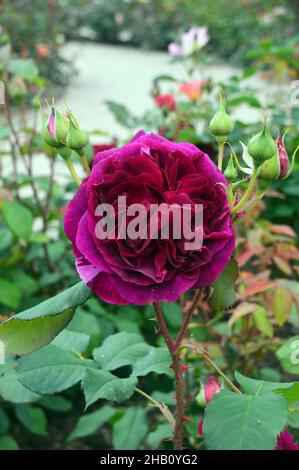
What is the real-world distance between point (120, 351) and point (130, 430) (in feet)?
1.07

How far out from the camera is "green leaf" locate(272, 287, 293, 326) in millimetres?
1043

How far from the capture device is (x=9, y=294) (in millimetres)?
1286

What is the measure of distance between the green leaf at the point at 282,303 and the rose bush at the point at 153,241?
0.51 metres

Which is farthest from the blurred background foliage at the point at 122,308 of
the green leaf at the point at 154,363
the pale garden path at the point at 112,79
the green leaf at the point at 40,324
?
the pale garden path at the point at 112,79

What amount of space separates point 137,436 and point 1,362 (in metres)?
0.30

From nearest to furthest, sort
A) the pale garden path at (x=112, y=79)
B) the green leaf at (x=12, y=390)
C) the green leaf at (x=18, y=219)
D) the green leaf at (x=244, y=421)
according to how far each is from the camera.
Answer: the green leaf at (x=244, y=421)
the green leaf at (x=12, y=390)
the green leaf at (x=18, y=219)
the pale garden path at (x=112, y=79)

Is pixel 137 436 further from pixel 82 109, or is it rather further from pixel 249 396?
pixel 82 109

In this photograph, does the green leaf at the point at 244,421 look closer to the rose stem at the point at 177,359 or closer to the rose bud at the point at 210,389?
the rose stem at the point at 177,359

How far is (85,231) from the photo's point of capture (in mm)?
562

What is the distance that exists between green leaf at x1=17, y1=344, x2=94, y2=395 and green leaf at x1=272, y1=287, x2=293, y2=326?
0.39m

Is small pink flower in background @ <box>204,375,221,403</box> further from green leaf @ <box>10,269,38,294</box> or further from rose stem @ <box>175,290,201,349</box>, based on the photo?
green leaf @ <box>10,269,38,294</box>

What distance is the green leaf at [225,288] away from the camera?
1.99 feet

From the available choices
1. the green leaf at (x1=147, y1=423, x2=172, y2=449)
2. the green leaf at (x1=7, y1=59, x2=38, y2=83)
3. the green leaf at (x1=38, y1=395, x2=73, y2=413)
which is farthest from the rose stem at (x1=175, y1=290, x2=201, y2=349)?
the green leaf at (x1=7, y1=59, x2=38, y2=83)

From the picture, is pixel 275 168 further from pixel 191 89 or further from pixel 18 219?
pixel 191 89
